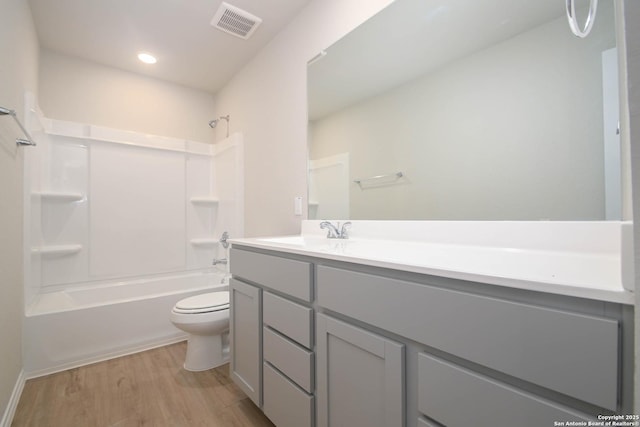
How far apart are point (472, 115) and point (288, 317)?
114 centimetres

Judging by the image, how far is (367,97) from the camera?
5.32 ft

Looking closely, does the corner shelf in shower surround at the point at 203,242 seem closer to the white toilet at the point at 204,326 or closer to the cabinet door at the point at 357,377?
the white toilet at the point at 204,326

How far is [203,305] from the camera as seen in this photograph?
Result: 1909mm

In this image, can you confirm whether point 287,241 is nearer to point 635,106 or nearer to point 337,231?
point 337,231

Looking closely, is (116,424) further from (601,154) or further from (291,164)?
(601,154)

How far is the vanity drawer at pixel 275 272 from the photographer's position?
1.09 m

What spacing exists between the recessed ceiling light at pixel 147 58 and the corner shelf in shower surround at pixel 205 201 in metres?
1.35

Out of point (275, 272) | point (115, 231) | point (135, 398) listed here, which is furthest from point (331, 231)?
point (115, 231)

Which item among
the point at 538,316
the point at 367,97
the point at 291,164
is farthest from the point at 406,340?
the point at 291,164

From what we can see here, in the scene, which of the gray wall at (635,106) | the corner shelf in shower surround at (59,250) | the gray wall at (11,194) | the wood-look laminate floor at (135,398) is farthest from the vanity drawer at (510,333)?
the corner shelf in shower surround at (59,250)

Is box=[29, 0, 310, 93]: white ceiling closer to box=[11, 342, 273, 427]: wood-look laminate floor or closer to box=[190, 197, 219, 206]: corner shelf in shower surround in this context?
box=[190, 197, 219, 206]: corner shelf in shower surround

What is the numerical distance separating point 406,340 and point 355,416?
35 centimetres

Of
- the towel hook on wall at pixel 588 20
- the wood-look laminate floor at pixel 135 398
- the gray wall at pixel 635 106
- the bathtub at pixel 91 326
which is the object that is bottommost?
the wood-look laminate floor at pixel 135 398

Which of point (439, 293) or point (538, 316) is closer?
point (538, 316)
